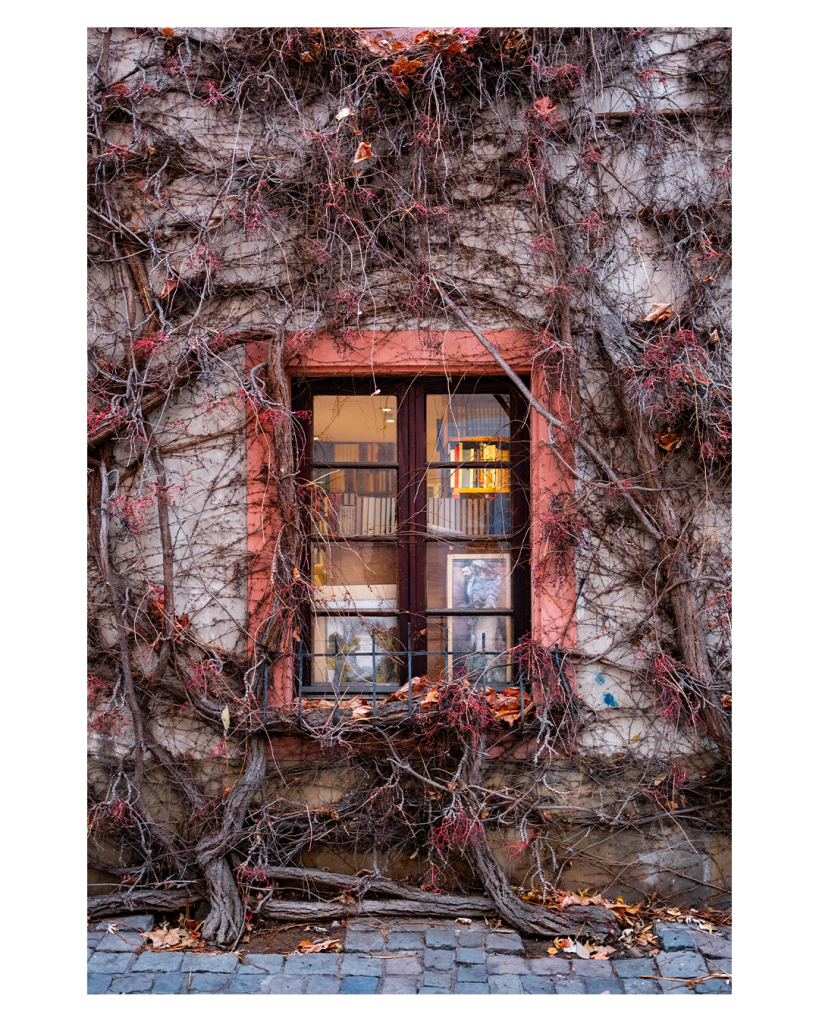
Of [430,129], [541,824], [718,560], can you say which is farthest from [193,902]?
[430,129]

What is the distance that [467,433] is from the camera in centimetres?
417

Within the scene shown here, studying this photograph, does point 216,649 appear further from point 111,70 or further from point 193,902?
point 111,70

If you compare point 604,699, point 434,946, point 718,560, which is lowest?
point 434,946

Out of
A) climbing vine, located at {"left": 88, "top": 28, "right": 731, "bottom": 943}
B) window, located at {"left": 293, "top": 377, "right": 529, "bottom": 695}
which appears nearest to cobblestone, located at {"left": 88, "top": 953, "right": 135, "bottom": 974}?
climbing vine, located at {"left": 88, "top": 28, "right": 731, "bottom": 943}

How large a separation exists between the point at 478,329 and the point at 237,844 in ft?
9.63

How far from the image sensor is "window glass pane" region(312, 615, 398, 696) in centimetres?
410

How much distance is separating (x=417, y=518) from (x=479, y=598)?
0.57 metres

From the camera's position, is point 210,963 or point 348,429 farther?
point 348,429

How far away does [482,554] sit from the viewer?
13.7 ft

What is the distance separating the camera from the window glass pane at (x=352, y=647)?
4102mm

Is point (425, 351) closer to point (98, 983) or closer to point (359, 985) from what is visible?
point (359, 985)

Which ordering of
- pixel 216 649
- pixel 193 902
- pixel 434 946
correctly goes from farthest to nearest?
Answer: 1. pixel 216 649
2. pixel 193 902
3. pixel 434 946

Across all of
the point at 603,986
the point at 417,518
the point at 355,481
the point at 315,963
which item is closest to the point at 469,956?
the point at 603,986

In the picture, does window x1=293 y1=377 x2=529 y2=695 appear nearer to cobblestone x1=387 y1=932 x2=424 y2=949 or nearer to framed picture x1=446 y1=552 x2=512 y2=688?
framed picture x1=446 y1=552 x2=512 y2=688
